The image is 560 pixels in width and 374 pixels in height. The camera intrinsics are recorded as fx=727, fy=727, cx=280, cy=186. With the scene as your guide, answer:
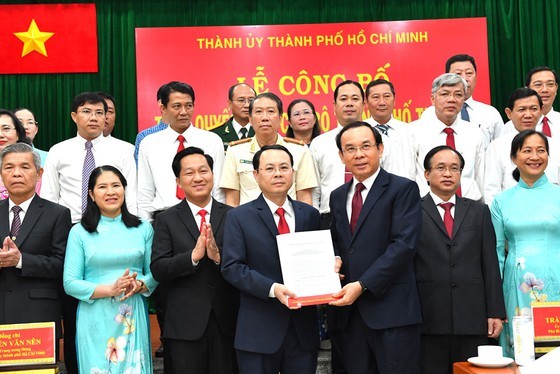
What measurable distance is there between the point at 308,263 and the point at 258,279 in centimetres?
23

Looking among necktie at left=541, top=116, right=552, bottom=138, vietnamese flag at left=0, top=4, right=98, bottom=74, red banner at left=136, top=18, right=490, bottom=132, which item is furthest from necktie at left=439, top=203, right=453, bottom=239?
vietnamese flag at left=0, top=4, right=98, bottom=74

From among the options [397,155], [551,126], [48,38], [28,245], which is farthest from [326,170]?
[48,38]

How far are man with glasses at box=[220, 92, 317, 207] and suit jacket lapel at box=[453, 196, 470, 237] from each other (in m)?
0.88

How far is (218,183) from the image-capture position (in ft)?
14.7

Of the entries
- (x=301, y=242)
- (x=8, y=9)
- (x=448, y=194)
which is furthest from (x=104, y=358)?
(x=8, y=9)

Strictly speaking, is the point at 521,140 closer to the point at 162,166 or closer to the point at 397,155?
the point at 397,155

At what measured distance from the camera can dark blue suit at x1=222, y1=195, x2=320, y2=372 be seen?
3268mm

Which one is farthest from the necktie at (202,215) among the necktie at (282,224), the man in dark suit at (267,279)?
the necktie at (282,224)

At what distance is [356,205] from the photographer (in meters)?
3.41

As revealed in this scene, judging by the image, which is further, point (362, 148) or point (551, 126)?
point (551, 126)

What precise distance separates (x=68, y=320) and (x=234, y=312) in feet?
3.42

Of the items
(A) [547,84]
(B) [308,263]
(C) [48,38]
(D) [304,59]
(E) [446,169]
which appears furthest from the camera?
(C) [48,38]

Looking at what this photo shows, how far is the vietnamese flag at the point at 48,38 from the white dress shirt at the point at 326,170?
11.8ft

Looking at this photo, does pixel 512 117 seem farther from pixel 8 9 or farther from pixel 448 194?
pixel 8 9
